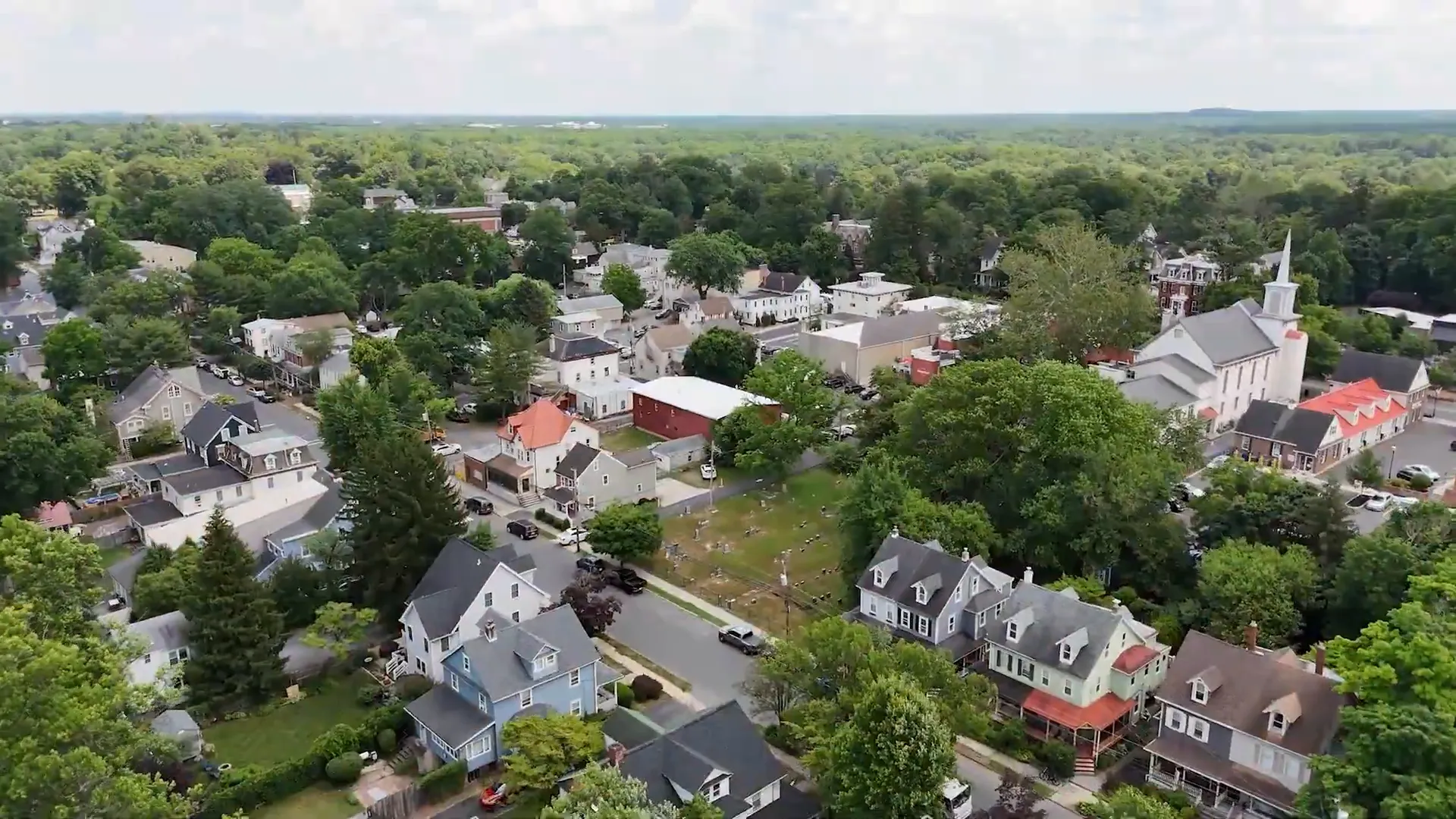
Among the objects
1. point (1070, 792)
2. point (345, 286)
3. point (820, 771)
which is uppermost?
point (345, 286)

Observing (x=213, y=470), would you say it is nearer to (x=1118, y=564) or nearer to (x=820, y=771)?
(x=820, y=771)

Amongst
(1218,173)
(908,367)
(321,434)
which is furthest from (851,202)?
(321,434)

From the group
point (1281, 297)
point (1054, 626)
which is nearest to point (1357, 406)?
point (1281, 297)

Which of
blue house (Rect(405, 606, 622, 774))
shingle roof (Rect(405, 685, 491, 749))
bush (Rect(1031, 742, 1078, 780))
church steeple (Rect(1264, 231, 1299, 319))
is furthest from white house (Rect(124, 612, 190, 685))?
church steeple (Rect(1264, 231, 1299, 319))

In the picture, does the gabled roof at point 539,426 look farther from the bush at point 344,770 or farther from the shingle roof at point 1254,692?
the shingle roof at point 1254,692

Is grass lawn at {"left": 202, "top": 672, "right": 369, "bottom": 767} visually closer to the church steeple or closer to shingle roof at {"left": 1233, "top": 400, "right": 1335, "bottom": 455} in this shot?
shingle roof at {"left": 1233, "top": 400, "right": 1335, "bottom": 455}

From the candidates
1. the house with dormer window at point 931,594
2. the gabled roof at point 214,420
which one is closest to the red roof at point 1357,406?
the house with dormer window at point 931,594
